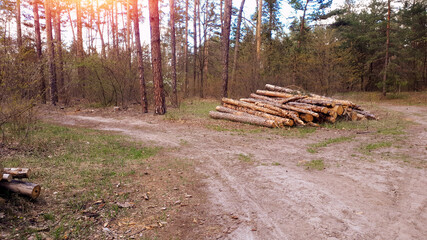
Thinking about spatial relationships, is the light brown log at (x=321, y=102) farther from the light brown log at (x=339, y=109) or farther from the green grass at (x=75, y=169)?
the green grass at (x=75, y=169)

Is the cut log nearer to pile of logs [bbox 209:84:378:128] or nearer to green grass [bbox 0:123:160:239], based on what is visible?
green grass [bbox 0:123:160:239]

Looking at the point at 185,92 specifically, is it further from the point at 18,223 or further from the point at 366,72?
the point at 366,72

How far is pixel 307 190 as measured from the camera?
431 centimetres

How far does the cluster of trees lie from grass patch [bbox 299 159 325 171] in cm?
652

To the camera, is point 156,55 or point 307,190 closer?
point 307,190

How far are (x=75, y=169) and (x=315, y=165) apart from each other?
508 centimetres

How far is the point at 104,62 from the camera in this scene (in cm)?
1652

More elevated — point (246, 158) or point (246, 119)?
point (246, 119)

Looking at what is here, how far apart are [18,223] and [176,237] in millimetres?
1940

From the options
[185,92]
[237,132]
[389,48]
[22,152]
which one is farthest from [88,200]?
[389,48]

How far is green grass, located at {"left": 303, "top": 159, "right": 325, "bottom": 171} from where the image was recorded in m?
5.51

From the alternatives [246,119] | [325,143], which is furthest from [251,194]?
[246,119]

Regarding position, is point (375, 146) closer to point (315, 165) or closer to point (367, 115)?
point (315, 165)

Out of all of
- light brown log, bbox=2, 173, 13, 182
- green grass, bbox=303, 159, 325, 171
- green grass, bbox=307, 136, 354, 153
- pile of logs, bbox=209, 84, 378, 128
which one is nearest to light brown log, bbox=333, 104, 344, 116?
pile of logs, bbox=209, 84, 378, 128
